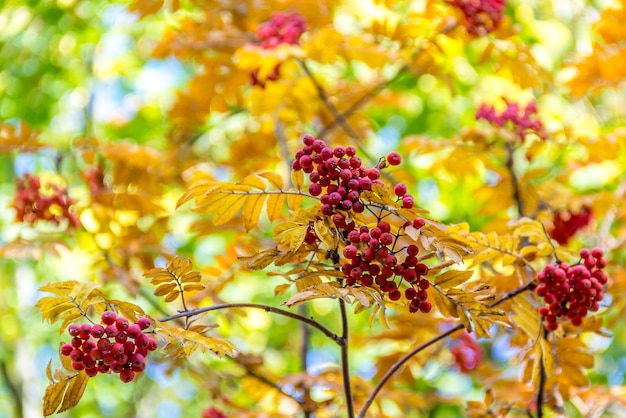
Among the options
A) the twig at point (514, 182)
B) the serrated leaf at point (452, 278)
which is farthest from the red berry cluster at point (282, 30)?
the serrated leaf at point (452, 278)

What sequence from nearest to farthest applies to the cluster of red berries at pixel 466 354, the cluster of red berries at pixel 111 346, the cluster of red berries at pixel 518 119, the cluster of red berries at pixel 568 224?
the cluster of red berries at pixel 111 346 → the cluster of red berries at pixel 518 119 → the cluster of red berries at pixel 568 224 → the cluster of red berries at pixel 466 354

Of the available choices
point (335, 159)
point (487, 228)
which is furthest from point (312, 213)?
point (487, 228)

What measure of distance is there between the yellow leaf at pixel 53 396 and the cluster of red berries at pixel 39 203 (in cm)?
159

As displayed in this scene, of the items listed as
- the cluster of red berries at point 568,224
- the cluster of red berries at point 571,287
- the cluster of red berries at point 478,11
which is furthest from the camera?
the cluster of red berries at point 568,224

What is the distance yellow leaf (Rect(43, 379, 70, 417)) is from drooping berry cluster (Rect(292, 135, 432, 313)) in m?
0.58

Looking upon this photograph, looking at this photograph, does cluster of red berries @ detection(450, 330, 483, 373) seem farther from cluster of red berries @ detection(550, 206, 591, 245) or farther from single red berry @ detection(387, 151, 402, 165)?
single red berry @ detection(387, 151, 402, 165)

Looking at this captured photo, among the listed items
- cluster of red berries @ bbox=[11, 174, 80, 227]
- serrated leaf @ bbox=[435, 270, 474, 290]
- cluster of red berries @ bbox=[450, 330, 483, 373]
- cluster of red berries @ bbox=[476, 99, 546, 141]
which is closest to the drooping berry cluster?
serrated leaf @ bbox=[435, 270, 474, 290]

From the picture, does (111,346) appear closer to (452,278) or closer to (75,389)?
(75,389)

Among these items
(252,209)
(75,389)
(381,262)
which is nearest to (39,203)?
(252,209)

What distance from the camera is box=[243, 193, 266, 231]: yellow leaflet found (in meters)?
1.71

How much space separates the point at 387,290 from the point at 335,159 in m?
0.29

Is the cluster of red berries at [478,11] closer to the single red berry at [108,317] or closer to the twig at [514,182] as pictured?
the twig at [514,182]

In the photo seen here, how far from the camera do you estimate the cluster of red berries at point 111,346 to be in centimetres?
136

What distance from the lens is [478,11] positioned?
276 centimetres
